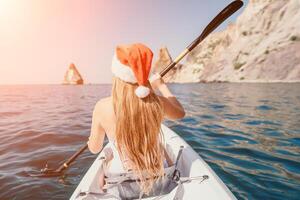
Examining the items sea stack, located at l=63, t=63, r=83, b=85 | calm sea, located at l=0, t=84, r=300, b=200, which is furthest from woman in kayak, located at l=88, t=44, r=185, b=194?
sea stack, located at l=63, t=63, r=83, b=85

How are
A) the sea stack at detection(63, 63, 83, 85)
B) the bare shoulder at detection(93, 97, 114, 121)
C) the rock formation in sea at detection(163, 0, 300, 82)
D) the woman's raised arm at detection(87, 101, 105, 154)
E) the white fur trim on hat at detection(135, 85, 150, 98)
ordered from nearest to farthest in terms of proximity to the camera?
the white fur trim on hat at detection(135, 85, 150, 98), the bare shoulder at detection(93, 97, 114, 121), the woman's raised arm at detection(87, 101, 105, 154), the rock formation in sea at detection(163, 0, 300, 82), the sea stack at detection(63, 63, 83, 85)

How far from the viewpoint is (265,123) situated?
913cm

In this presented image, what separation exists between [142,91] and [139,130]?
43cm

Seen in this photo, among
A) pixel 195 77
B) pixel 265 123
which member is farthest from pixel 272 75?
pixel 265 123

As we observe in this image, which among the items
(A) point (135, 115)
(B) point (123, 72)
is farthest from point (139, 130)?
(B) point (123, 72)

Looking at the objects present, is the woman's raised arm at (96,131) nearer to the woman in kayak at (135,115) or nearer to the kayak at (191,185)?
the woman in kayak at (135,115)

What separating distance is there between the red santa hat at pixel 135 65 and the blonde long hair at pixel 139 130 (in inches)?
3.3

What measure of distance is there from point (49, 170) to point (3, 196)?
1016 mm

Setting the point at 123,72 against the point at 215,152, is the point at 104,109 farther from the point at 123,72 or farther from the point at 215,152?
the point at 215,152

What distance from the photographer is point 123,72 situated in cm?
210

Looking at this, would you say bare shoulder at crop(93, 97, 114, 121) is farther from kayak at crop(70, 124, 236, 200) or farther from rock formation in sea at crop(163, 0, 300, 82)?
rock formation in sea at crop(163, 0, 300, 82)

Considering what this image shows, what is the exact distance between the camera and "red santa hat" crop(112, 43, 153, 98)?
2.04m

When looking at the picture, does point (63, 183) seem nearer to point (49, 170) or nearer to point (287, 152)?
point (49, 170)

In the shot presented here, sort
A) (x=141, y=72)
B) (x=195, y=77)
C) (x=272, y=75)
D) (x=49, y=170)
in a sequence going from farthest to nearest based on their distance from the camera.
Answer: (x=195, y=77) < (x=272, y=75) < (x=49, y=170) < (x=141, y=72)
